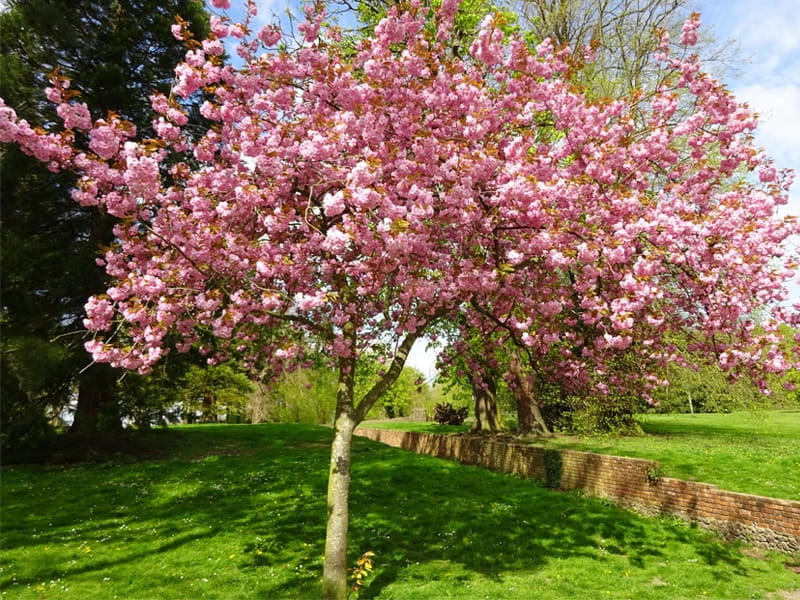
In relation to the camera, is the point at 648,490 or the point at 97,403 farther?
the point at 97,403

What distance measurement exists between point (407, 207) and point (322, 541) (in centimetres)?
642

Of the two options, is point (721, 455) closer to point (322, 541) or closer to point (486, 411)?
point (486, 411)

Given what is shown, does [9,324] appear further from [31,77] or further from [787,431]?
[787,431]

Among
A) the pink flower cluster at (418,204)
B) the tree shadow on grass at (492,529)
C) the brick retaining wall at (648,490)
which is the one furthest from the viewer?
the brick retaining wall at (648,490)

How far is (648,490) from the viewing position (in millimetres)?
11852

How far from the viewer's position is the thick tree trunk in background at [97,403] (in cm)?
1573

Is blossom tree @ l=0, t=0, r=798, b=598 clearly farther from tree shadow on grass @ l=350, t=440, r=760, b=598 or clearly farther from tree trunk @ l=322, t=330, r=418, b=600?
tree shadow on grass @ l=350, t=440, r=760, b=598

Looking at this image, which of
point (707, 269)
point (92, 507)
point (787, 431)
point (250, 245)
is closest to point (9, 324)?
point (92, 507)

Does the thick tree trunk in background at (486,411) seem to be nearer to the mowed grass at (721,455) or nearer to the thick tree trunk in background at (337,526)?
the mowed grass at (721,455)

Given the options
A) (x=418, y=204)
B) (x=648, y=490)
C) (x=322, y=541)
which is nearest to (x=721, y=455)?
(x=648, y=490)

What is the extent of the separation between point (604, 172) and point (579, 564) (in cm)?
653

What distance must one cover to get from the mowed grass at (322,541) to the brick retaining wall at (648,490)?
0.42 metres

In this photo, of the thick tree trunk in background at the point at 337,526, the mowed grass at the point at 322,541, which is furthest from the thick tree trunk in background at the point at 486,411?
the thick tree trunk in background at the point at 337,526

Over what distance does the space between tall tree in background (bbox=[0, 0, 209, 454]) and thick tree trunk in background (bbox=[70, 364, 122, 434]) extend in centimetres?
4
